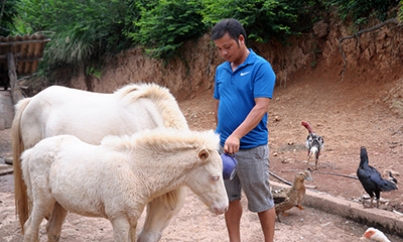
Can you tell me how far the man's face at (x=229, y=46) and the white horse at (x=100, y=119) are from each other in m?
0.78

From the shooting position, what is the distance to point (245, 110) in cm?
319

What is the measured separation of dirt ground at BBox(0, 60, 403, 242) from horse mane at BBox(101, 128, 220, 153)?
1648 millimetres

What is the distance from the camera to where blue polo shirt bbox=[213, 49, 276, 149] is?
3.07 m

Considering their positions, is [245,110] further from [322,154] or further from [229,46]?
[322,154]

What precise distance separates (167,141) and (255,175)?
0.81 metres


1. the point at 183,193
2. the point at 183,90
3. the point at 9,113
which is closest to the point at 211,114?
the point at 183,90

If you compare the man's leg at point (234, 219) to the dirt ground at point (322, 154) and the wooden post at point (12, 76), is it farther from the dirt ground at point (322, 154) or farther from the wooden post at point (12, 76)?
the wooden post at point (12, 76)

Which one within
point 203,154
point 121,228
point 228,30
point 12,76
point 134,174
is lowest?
point 12,76

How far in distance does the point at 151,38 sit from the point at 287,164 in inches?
319

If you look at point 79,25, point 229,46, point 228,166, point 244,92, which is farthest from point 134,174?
point 79,25

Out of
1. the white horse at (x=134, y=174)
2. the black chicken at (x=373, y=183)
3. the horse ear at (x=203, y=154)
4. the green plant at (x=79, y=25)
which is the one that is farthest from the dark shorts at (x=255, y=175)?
the green plant at (x=79, y=25)

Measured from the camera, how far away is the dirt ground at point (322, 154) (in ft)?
14.5

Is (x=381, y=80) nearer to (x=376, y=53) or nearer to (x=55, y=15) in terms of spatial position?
(x=376, y=53)

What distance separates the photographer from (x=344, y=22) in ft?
34.5
